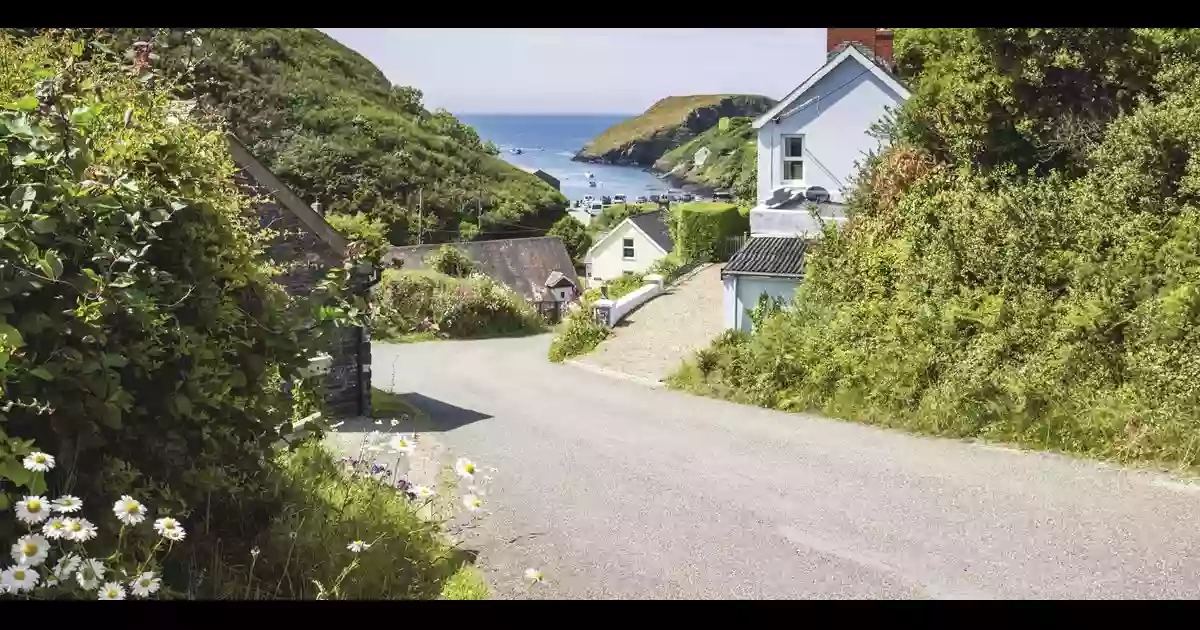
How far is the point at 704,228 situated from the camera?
37.8ft

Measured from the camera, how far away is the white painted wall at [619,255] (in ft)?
31.7

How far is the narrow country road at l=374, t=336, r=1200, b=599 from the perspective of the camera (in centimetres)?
279

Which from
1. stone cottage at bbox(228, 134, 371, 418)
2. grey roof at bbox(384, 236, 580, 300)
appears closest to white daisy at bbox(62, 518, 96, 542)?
stone cottage at bbox(228, 134, 371, 418)

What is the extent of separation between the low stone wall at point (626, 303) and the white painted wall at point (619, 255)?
1.07 feet

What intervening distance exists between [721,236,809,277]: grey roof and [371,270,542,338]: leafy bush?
228 cm

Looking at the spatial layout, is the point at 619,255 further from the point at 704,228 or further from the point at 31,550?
the point at 31,550

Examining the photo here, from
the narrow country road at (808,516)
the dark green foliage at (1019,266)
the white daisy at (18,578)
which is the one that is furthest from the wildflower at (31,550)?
the dark green foliage at (1019,266)

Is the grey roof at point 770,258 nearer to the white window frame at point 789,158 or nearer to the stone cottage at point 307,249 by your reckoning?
the white window frame at point 789,158

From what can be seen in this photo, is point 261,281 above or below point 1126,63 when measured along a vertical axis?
below

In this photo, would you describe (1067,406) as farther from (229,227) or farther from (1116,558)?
(229,227)

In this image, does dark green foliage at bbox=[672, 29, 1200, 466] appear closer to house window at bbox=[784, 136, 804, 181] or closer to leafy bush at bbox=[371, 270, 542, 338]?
house window at bbox=[784, 136, 804, 181]
